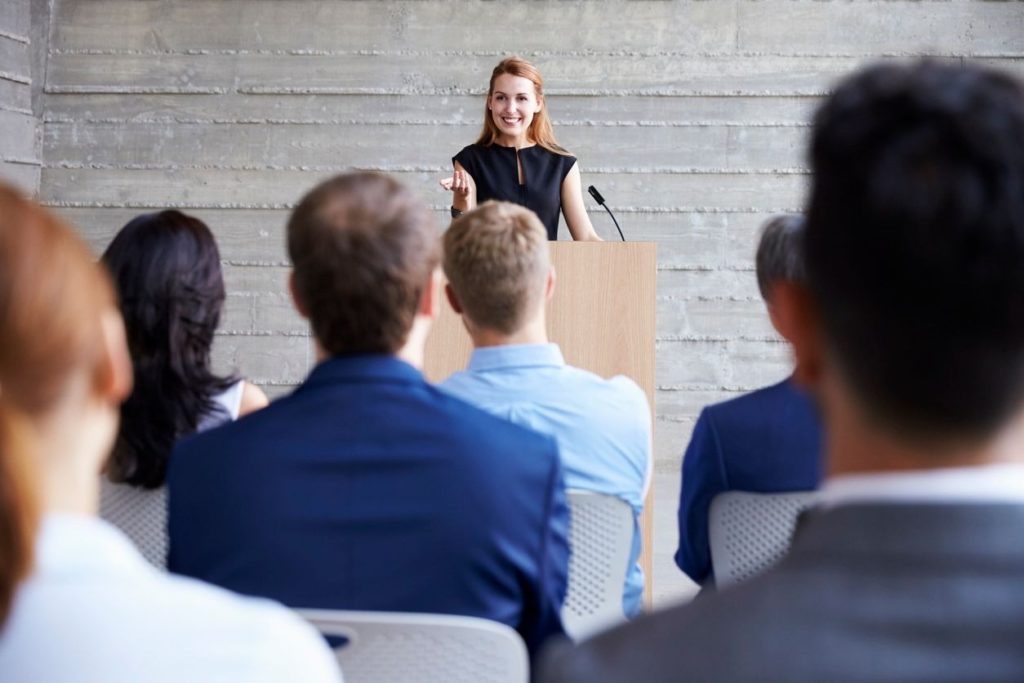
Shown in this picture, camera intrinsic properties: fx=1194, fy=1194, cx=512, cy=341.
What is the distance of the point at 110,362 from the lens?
807 millimetres

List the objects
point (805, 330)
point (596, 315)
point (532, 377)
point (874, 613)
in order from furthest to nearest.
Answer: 1. point (596, 315)
2. point (532, 377)
3. point (805, 330)
4. point (874, 613)

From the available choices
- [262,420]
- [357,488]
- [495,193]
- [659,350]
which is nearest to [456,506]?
[357,488]

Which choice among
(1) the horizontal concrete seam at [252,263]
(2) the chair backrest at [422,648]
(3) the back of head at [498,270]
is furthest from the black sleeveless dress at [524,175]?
(2) the chair backrest at [422,648]

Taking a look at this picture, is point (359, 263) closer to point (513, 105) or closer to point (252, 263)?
point (513, 105)

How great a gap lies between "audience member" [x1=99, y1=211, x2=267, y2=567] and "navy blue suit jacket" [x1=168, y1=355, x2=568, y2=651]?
58cm

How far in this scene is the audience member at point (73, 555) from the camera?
743 mm

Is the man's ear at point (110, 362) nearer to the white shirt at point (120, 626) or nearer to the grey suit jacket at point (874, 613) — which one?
the white shirt at point (120, 626)

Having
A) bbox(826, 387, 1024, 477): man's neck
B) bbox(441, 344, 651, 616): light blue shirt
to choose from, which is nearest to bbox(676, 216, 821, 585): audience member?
bbox(441, 344, 651, 616): light blue shirt

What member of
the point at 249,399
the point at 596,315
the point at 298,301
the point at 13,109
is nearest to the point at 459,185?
the point at 596,315

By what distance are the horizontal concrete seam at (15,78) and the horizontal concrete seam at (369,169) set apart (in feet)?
1.33

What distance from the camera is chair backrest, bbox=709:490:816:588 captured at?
1864 millimetres

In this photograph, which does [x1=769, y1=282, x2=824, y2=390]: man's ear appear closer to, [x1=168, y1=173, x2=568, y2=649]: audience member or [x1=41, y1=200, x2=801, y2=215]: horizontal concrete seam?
[x1=168, y1=173, x2=568, y2=649]: audience member

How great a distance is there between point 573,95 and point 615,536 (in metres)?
4.14

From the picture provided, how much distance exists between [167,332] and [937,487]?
1654 millimetres
